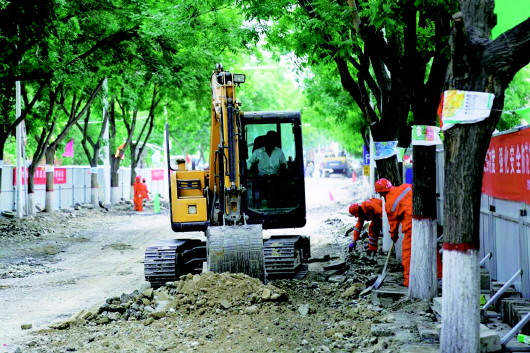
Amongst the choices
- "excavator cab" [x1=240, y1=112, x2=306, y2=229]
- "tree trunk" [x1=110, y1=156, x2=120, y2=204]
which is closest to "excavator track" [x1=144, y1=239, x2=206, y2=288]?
"excavator cab" [x1=240, y1=112, x2=306, y2=229]

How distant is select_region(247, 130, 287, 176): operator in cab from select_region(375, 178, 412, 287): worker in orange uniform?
9.33 ft

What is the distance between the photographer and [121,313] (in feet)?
33.4

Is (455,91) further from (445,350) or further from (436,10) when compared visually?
(436,10)

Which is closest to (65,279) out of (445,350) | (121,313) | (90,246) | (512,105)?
(121,313)

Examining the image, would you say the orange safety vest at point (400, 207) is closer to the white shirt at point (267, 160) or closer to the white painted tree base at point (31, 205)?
the white shirt at point (267, 160)

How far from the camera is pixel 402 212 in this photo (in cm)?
1166

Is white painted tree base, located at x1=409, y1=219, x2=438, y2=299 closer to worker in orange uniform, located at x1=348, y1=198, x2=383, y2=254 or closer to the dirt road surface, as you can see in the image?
the dirt road surface

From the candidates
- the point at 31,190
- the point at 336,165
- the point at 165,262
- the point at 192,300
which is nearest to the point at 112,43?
the point at 31,190

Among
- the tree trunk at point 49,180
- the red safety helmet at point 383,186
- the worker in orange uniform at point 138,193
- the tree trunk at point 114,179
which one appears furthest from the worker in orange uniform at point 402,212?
the tree trunk at point 114,179

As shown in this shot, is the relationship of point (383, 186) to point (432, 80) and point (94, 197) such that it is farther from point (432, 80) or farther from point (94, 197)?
point (94, 197)

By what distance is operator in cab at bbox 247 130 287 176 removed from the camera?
14.3 metres

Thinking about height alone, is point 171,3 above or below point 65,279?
above

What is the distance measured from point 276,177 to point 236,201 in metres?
2.65

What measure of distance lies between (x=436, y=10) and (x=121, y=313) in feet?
21.4
